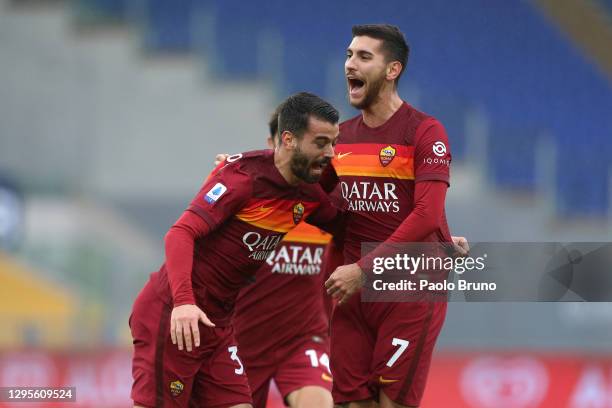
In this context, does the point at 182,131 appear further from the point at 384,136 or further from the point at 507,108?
the point at 384,136

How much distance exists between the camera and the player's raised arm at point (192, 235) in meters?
4.74

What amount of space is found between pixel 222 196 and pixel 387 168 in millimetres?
829

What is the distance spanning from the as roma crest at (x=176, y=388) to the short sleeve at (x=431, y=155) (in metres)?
1.49

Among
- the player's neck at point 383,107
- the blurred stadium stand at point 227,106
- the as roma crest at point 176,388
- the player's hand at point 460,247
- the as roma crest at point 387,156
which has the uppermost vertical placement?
the blurred stadium stand at point 227,106

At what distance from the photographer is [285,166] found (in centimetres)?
525

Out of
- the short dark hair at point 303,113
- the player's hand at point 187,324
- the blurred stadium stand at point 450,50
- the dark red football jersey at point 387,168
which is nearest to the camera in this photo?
the player's hand at point 187,324

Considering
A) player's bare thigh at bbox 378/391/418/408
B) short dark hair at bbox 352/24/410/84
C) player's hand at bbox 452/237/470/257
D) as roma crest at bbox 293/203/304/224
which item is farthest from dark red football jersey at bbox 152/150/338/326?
player's bare thigh at bbox 378/391/418/408

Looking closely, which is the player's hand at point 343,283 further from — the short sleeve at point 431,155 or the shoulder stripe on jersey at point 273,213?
the short sleeve at point 431,155

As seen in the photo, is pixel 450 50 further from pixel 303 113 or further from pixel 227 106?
pixel 303 113

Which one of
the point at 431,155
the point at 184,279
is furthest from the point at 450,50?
the point at 184,279

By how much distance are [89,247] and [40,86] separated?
3.62 m

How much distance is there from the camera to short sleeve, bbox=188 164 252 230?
5.06 metres

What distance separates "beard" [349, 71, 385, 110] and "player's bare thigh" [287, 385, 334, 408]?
64.6 inches

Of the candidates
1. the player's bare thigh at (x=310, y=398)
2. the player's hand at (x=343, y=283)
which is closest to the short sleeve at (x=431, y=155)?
the player's hand at (x=343, y=283)
